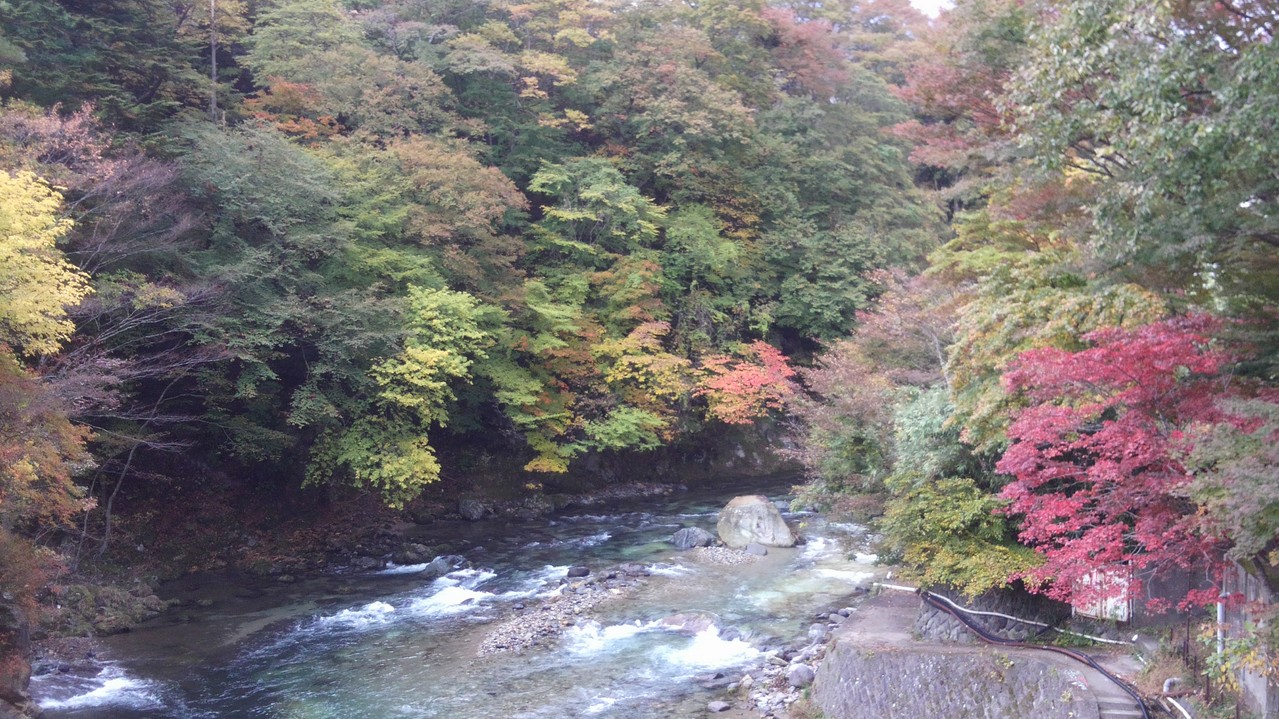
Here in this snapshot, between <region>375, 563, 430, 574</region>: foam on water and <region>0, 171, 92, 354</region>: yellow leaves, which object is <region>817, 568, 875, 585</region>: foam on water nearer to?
<region>375, 563, 430, 574</region>: foam on water

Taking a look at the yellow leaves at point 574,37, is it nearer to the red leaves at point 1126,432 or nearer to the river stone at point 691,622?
the river stone at point 691,622

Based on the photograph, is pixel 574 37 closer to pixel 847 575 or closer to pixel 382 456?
pixel 382 456

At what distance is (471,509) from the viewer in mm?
22172

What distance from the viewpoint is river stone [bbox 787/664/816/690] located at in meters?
11.5

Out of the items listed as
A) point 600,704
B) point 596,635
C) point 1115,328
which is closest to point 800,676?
point 600,704

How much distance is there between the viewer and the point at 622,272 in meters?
24.3

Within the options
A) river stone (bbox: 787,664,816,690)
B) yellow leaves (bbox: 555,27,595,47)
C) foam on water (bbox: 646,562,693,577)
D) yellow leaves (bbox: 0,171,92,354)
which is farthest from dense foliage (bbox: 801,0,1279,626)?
yellow leaves (bbox: 555,27,595,47)

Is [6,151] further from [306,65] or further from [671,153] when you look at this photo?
[671,153]

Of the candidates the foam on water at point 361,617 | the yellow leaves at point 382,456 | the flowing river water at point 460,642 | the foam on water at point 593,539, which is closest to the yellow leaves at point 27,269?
the flowing river water at point 460,642

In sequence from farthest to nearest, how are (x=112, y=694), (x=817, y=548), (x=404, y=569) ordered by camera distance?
1. (x=817, y=548)
2. (x=404, y=569)
3. (x=112, y=694)

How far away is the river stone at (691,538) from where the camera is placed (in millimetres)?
19047

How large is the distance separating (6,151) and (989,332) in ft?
47.7

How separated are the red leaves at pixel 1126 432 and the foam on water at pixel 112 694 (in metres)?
11.9

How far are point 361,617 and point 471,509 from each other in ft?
23.1
